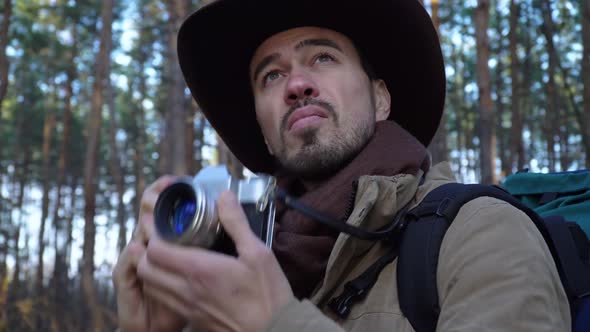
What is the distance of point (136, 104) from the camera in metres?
26.2

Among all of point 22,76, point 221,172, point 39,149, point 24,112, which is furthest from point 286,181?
point 39,149

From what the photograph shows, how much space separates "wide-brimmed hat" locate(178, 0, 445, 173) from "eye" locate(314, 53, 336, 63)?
192mm

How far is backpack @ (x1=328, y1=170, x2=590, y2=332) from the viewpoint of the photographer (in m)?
1.39

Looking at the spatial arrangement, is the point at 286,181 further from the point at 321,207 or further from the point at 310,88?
the point at 321,207

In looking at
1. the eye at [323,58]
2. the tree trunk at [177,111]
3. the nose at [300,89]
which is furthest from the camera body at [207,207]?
the tree trunk at [177,111]

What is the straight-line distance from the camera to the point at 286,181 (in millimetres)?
2422

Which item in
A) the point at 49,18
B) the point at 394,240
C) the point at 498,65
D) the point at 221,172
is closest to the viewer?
the point at 221,172

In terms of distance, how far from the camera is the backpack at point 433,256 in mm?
1390

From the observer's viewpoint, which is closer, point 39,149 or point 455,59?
point 455,59

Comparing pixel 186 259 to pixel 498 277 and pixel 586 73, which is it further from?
pixel 586 73

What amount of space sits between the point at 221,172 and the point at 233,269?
288mm

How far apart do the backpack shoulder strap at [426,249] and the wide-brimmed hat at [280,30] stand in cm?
111

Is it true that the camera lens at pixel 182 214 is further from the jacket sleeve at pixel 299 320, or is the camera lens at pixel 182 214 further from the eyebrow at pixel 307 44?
the eyebrow at pixel 307 44

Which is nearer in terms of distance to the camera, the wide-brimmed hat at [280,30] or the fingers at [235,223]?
the fingers at [235,223]
